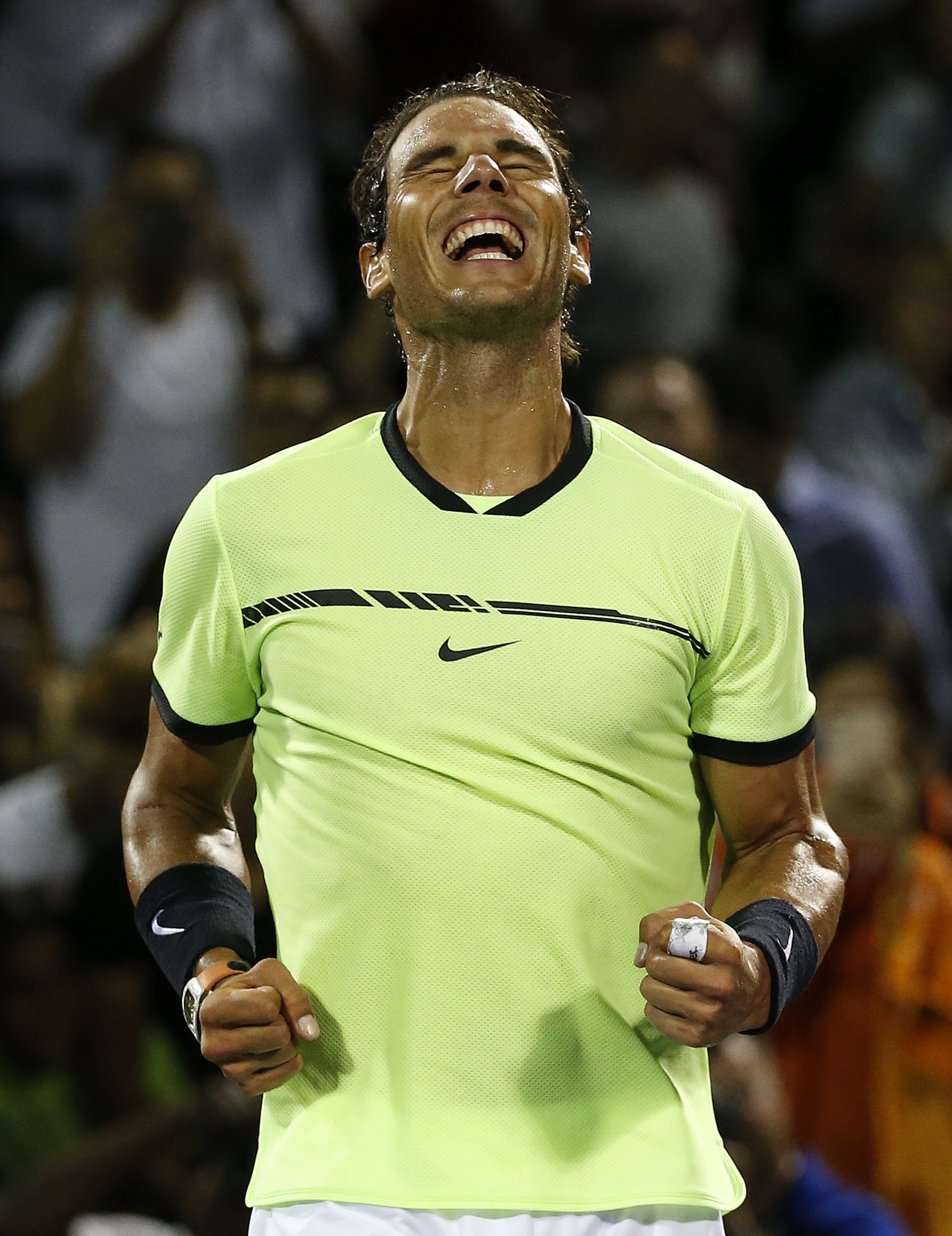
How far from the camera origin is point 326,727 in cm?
245

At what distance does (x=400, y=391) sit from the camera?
247 inches

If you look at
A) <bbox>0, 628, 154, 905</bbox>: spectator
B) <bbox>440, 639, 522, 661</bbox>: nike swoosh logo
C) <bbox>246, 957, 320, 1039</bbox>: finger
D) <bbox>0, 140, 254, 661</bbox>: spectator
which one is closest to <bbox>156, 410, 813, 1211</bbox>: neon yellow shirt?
<bbox>440, 639, 522, 661</bbox>: nike swoosh logo

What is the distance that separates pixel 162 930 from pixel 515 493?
771 mm

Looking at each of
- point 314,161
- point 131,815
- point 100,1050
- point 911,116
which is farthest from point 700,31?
point 131,815

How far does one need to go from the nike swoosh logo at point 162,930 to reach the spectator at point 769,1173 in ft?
6.06

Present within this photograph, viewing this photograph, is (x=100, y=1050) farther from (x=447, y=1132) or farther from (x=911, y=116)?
(x=911, y=116)

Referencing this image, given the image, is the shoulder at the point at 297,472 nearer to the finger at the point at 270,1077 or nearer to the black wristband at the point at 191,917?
the black wristband at the point at 191,917

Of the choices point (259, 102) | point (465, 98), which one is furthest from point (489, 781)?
point (259, 102)

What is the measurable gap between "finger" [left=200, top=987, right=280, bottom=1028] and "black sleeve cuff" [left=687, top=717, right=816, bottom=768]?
679 mm

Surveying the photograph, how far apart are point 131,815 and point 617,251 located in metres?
4.45

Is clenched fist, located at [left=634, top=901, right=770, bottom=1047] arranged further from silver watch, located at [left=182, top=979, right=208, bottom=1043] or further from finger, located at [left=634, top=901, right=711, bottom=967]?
silver watch, located at [left=182, top=979, right=208, bottom=1043]

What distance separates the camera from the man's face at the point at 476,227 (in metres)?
2.57

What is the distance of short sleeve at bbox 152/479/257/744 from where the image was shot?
255cm

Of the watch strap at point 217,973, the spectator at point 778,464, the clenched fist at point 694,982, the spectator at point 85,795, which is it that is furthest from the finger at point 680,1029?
the spectator at point 778,464
